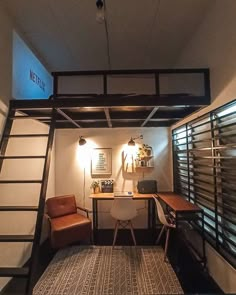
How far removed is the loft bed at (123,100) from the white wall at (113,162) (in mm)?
223

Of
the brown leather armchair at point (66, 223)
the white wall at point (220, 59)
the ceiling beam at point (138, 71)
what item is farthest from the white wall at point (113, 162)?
the ceiling beam at point (138, 71)

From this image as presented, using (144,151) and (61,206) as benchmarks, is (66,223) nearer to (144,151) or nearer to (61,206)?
(61,206)

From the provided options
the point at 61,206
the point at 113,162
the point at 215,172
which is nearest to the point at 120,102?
the point at 215,172

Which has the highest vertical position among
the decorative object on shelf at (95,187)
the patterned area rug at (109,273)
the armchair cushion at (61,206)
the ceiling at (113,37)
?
the ceiling at (113,37)

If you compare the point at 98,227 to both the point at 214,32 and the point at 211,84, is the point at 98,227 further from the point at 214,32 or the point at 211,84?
the point at 214,32

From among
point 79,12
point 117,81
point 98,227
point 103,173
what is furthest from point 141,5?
point 98,227

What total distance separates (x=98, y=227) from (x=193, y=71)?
3.63m

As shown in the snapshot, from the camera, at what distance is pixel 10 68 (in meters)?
2.86

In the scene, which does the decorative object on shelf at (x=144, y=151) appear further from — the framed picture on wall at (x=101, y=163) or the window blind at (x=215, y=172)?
the window blind at (x=215, y=172)

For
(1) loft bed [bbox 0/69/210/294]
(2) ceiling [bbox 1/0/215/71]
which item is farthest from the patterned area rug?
(2) ceiling [bbox 1/0/215/71]

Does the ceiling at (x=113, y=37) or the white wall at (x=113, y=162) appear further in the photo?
A: the white wall at (x=113, y=162)

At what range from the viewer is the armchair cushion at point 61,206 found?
4211 millimetres

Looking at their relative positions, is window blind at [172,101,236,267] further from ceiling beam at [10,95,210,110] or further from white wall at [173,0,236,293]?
ceiling beam at [10,95,210,110]

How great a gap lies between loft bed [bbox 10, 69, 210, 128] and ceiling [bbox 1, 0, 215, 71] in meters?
0.52
